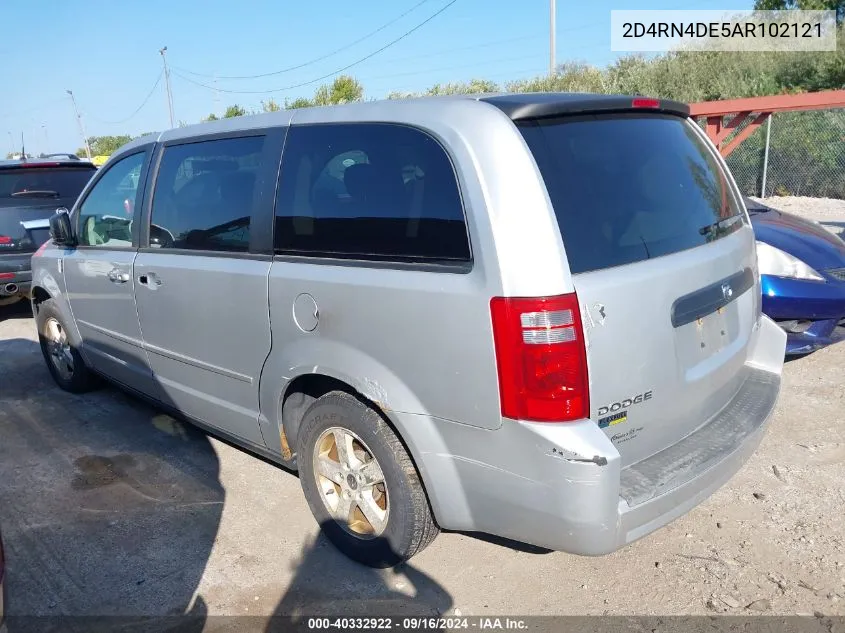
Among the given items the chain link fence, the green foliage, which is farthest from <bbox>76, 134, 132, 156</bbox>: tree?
the chain link fence

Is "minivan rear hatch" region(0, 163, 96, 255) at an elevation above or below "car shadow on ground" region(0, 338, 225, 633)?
above

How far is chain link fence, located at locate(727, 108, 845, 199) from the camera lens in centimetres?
1408

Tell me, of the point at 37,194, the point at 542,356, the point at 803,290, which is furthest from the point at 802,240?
the point at 37,194

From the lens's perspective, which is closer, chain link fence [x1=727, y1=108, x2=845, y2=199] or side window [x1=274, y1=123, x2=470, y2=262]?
side window [x1=274, y1=123, x2=470, y2=262]

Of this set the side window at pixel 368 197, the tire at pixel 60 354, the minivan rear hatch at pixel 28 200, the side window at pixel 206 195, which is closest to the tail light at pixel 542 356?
the side window at pixel 368 197

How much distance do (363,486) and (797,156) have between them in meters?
14.9

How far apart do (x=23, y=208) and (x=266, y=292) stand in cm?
556

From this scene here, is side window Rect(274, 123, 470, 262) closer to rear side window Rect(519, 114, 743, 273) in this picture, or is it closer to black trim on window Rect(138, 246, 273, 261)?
black trim on window Rect(138, 246, 273, 261)

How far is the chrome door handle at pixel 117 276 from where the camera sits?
4023mm

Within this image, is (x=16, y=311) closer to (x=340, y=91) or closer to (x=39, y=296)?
(x=39, y=296)

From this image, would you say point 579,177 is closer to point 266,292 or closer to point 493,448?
point 493,448

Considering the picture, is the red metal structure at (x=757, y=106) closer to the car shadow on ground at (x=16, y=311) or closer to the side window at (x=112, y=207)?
the side window at (x=112, y=207)

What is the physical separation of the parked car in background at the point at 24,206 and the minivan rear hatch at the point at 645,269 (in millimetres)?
6234

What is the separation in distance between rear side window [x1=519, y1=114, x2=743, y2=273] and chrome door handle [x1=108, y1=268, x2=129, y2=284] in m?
2.66
